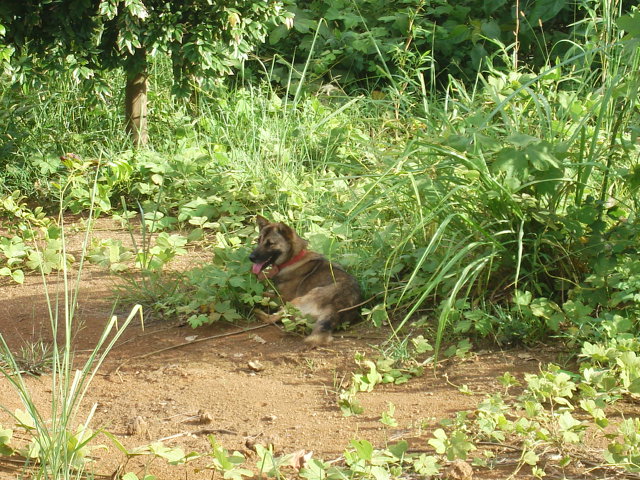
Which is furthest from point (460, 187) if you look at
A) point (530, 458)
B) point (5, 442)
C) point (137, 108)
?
point (137, 108)

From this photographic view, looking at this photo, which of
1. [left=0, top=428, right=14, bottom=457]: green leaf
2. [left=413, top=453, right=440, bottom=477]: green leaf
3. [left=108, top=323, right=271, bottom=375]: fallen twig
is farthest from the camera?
[left=108, top=323, right=271, bottom=375]: fallen twig

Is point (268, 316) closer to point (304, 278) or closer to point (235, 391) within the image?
point (304, 278)

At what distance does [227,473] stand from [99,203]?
4670 millimetres

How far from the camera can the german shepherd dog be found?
16.9ft

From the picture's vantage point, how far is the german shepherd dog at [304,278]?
514 cm

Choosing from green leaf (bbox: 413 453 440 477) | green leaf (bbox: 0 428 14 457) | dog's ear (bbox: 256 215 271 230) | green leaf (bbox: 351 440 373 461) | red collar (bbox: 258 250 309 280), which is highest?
green leaf (bbox: 351 440 373 461)

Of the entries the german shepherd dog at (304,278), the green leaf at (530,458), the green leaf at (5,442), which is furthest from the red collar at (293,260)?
the green leaf at (530,458)

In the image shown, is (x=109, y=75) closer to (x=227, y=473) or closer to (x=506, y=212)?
(x=506, y=212)

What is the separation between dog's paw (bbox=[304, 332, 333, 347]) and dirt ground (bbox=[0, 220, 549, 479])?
5cm

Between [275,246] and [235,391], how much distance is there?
4.85ft

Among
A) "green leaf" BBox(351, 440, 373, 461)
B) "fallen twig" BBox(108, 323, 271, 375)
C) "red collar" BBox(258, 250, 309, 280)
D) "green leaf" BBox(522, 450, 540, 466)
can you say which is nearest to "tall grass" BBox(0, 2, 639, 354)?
"red collar" BBox(258, 250, 309, 280)

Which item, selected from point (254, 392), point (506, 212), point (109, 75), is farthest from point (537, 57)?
point (254, 392)

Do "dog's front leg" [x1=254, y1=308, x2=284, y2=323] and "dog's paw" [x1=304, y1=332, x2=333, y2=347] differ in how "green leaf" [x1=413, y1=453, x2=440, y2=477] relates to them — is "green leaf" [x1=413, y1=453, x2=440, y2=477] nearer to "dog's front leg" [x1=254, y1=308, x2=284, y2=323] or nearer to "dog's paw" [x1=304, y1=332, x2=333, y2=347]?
"dog's paw" [x1=304, y1=332, x2=333, y2=347]

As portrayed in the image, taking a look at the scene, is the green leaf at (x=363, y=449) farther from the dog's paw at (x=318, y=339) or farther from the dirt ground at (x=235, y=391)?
the dog's paw at (x=318, y=339)
